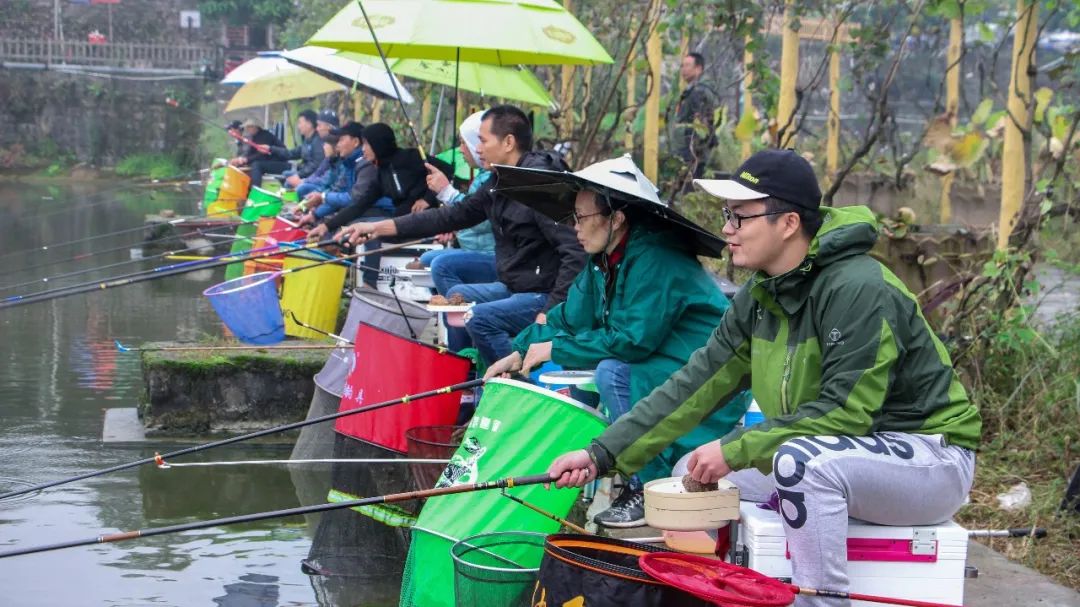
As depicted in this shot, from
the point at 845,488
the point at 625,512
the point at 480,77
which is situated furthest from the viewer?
the point at 480,77

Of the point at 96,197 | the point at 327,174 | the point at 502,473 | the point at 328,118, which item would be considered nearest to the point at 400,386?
the point at 502,473

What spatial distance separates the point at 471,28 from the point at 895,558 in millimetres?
5316

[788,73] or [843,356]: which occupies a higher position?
[788,73]

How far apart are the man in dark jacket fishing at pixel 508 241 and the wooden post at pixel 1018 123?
6.78ft

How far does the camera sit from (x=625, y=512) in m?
5.29

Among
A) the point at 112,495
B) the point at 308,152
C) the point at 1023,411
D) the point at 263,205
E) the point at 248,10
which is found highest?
the point at 248,10

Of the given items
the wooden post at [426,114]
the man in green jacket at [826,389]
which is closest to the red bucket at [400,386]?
the man in green jacket at [826,389]

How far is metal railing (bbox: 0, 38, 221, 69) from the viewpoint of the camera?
45750mm

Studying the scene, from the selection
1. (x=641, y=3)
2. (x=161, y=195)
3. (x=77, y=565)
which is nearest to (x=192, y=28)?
(x=161, y=195)

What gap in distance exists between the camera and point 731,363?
4.33 m

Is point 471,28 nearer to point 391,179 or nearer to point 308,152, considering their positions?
point 391,179

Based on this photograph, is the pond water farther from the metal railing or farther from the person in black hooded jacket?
the metal railing

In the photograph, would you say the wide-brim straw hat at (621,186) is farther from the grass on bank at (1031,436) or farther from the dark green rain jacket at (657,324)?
the grass on bank at (1031,436)

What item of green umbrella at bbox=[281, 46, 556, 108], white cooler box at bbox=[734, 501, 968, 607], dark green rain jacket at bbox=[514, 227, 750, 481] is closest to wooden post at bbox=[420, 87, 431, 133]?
green umbrella at bbox=[281, 46, 556, 108]
